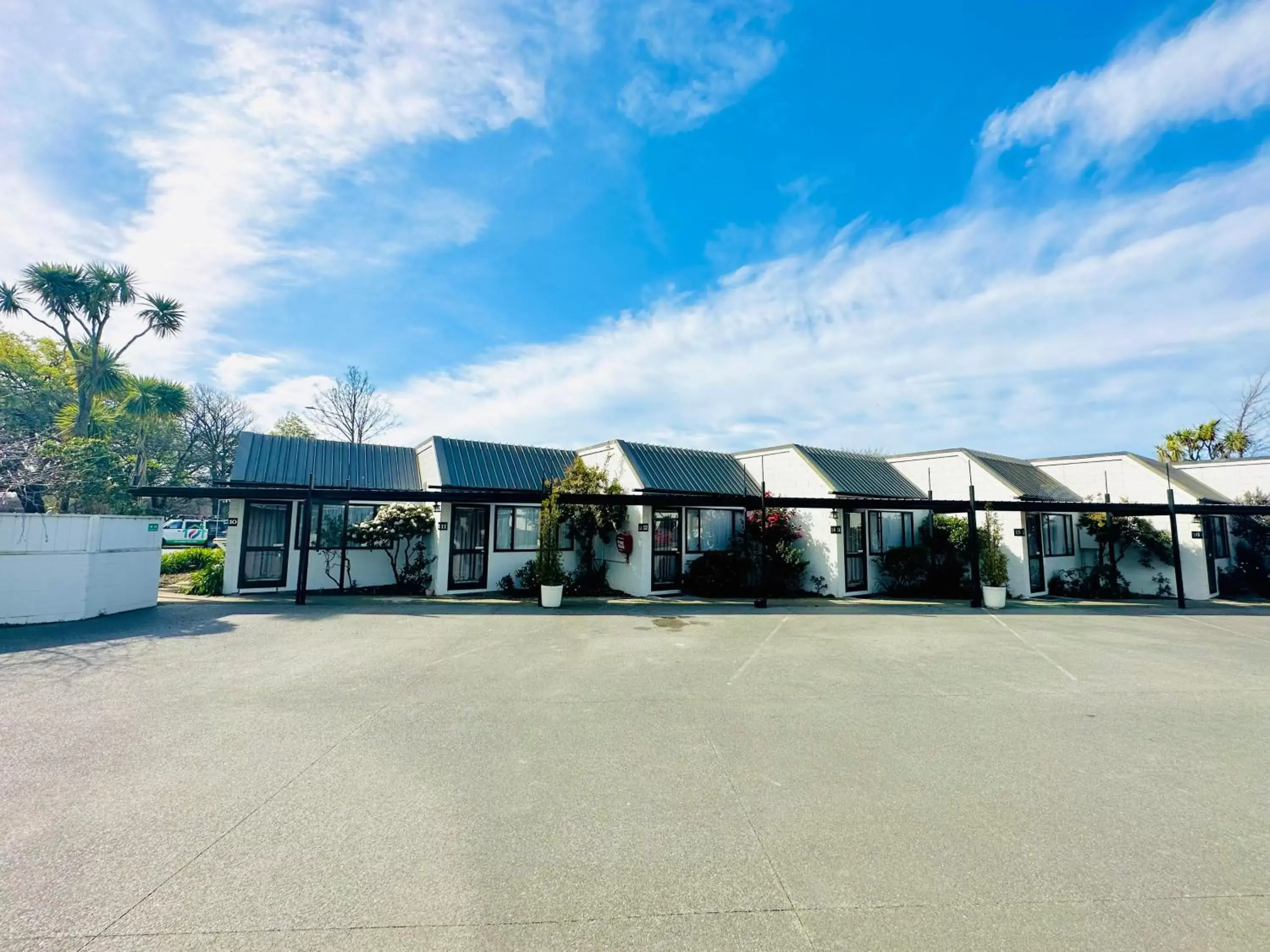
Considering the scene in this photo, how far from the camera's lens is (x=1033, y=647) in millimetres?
9297

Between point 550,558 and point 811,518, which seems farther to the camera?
point 811,518

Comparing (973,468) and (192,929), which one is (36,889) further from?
(973,468)

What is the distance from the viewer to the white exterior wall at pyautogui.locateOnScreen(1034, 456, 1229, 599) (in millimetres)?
16297

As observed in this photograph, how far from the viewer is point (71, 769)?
420cm

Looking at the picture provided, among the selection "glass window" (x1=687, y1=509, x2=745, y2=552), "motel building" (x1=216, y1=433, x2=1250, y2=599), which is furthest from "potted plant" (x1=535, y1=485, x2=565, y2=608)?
"glass window" (x1=687, y1=509, x2=745, y2=552)

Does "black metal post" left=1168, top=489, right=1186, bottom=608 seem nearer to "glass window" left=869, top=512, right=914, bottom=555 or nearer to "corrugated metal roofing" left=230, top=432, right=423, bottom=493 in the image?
"glass window" left=869, top=512, right=914, bottom=555

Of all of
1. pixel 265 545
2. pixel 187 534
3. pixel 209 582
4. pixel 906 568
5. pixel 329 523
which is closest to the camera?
pixel 209 582

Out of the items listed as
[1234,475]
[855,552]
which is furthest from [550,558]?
[1234,475]

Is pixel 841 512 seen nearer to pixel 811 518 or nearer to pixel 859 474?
pixel 811 518

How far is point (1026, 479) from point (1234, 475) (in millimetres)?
7459

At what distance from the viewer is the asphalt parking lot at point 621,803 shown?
8.80 ft

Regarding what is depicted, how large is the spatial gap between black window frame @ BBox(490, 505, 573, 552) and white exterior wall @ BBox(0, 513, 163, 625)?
23.7 feet

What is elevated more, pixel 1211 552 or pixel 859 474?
pixel 859 474

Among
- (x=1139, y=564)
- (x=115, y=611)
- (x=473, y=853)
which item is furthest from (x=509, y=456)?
(x=1139, y=564)
